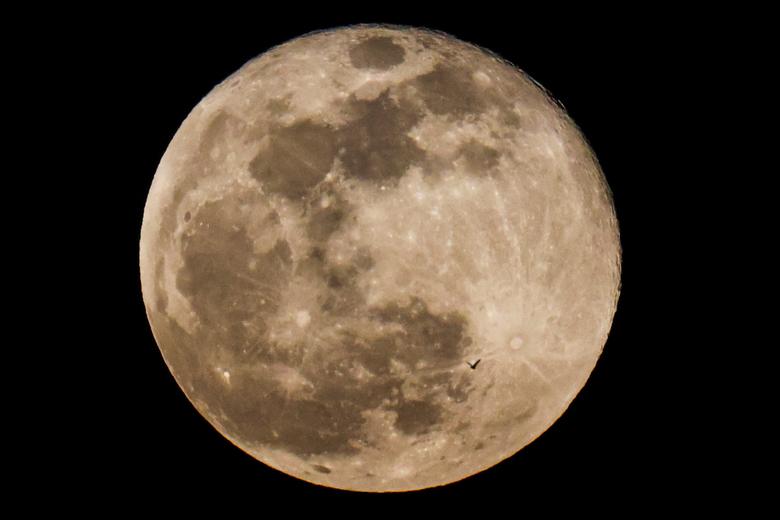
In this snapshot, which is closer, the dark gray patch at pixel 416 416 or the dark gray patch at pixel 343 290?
the dark gray patch at pixel 343 290

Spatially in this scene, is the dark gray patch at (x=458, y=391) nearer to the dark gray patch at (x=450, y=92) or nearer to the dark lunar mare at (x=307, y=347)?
the dark lunar mare at (x=307, y=347)

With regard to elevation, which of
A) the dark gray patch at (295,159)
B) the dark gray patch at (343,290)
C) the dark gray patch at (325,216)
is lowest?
the dark gray patch at (343,290)

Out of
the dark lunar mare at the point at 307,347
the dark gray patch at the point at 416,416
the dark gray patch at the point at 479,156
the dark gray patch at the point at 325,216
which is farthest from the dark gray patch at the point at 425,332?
the dark gray patch at the point at 479,156

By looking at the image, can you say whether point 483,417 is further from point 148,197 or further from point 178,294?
point 148,197

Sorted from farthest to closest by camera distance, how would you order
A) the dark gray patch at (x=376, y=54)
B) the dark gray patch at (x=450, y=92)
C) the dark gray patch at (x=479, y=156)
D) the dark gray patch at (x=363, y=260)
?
the dark gray patch at (x=376, y=54) → the dark gray patch at (x=450, y=92) → the dark gray patch at (x=479, y=156) → the dark gray patch at (x=363, y=260)

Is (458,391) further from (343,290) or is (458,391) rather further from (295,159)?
(295,159)

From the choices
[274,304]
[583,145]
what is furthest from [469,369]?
[583,145]

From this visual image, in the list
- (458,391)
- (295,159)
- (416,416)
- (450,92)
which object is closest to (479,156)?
Result: (450,92)

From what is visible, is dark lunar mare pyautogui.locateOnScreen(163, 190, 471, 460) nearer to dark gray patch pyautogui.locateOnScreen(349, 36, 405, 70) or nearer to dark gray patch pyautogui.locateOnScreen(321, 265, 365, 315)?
dark gray patch pyautogui.locateOnScreen(321, 265, 365, 315)

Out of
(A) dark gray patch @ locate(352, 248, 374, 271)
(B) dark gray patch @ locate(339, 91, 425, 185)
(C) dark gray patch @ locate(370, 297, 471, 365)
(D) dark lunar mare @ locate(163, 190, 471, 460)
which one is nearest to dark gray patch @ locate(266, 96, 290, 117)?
(B) dark gray patch @ locate(339, 91, 425, 185)
